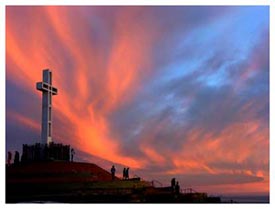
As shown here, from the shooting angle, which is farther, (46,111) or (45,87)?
(46,111)

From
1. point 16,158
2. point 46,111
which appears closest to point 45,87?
point 46,111

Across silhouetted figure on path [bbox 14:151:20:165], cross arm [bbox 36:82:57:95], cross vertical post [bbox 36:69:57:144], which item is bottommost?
silhouetted figure on path [bbox 14:151:20:165]

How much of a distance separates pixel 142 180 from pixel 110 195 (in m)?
0.89

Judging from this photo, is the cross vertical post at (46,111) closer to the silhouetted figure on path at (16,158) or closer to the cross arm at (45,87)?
the cross arm at (45,87)

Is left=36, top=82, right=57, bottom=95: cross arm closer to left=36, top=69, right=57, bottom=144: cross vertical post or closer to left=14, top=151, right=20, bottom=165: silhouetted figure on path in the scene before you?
left=36, top=69, right=57, bottom=144: cross vertical post

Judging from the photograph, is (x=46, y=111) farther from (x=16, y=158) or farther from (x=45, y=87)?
(x=16, y=158)

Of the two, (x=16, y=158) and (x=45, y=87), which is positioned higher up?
(x=45, y=87)

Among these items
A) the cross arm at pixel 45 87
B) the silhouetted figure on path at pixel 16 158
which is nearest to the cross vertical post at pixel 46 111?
the cross arm at pixel 45 87

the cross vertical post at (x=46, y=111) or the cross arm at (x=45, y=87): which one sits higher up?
the cross arm at (x=45, y=87)

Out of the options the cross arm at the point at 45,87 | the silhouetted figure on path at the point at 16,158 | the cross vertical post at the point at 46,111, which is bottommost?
the silhouetted figure on path at the point at 16,158

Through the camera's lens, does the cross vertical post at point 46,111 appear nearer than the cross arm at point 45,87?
No

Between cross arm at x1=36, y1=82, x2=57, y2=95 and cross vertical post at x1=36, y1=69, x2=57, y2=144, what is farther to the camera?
cross vertical post at x1=36, y1=69, x2=57, y2=144

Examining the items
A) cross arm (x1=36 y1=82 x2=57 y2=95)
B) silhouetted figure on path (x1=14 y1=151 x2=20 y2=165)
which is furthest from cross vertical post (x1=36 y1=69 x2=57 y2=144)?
silhouetted figure on path (x1=14 y1=151 x2=20 y2=165)

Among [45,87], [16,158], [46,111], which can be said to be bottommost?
[16,158]
